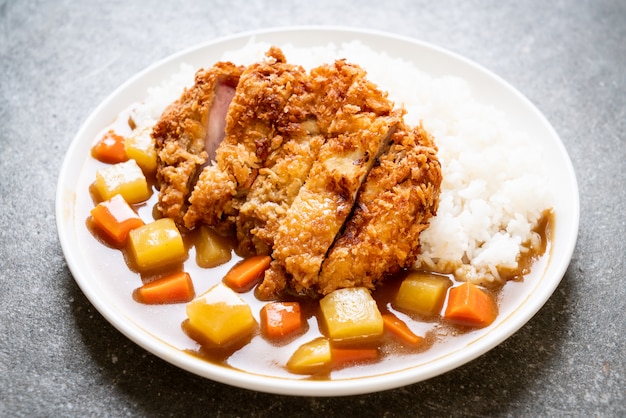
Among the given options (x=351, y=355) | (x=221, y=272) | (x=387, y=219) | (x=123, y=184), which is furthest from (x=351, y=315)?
(x=123, y=184)

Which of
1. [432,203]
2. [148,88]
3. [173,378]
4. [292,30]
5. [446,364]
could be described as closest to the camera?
[446,364]

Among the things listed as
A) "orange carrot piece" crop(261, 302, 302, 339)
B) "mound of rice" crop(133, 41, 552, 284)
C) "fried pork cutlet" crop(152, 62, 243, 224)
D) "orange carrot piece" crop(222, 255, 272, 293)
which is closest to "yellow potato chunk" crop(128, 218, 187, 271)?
"fried pork cutlet" crop(152, 62, 243, 224)

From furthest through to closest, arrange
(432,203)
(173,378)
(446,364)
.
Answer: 1. (432,203)
2. (173,378)
3. (446,364)

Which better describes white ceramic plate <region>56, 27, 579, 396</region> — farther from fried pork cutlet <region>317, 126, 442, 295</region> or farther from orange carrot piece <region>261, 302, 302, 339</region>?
fried pork cutlet <region>317, 126, 442, 295</region>

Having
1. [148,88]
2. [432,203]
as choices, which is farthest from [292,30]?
[432,203]

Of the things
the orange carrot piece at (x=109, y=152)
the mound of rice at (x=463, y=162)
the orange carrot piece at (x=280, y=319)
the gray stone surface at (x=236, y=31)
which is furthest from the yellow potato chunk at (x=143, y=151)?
the orange carrot piece at (x=280, y=319)

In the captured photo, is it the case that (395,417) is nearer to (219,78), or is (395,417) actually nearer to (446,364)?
(446,364)
